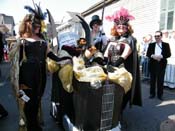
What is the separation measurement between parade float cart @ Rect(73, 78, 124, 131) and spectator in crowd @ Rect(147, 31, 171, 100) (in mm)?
3526

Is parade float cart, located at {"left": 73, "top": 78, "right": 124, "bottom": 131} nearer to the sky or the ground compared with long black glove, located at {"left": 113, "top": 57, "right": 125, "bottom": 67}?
nearer to the ground

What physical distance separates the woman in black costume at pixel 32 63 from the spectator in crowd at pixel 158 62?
3643 millimetres

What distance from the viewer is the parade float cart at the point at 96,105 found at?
11.5ft

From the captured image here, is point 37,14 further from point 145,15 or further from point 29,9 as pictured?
point 145,15

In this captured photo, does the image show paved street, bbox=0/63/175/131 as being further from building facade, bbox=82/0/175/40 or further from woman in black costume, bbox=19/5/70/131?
building facade, bbox=82/0/175/40

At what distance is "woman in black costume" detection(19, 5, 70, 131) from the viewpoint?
3867 millimetres

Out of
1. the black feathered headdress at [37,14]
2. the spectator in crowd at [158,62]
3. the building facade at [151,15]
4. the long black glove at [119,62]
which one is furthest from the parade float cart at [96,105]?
the building facade at [151,15]

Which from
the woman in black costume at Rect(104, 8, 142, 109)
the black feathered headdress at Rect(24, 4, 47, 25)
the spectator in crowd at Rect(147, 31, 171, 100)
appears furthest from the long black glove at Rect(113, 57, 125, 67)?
the spectator in crowd at Rect(147, 31, 171, 100)

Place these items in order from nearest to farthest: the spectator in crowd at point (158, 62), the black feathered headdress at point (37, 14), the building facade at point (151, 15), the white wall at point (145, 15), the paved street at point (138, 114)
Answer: the black feathered headdress at point (37, 14) < the paved street at point (138, 114) < the spectator in crowd at point (158, 62) < the building facade at point (151, 15) < the white wall at point (145, 15)

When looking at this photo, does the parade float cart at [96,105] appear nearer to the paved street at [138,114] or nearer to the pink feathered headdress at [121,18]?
the paved street at [138,114]

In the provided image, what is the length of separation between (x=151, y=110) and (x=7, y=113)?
114 inches

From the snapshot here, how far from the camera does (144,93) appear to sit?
7.78 m

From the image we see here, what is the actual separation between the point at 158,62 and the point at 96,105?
3.90 m

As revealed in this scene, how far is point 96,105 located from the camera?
3.55 metres
